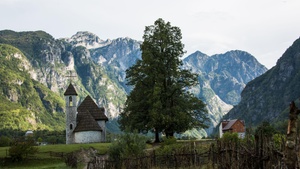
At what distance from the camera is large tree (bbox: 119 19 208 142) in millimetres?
43500

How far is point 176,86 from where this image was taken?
43.7 m

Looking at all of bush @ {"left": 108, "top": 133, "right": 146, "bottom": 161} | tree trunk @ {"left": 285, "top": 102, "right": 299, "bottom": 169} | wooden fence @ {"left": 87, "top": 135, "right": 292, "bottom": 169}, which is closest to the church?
bush @ {"left": 108, "top": 133, "right": 146, "bottom": 161}

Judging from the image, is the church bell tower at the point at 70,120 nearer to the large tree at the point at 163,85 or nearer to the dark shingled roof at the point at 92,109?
the dark shingled roof at the point at 92,109

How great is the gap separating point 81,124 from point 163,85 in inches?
757

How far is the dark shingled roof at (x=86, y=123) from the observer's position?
58281 millimetres

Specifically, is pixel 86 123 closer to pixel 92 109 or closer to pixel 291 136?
pixel 92 109

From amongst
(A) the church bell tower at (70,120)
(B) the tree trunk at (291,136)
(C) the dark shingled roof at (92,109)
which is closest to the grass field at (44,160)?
(A) the church bell tower at (70,120)

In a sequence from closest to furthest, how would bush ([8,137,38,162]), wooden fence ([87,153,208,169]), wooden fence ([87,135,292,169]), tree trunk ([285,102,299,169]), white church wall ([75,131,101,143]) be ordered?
tree trunk ([285,102,299,169]) → wooden fence ([87,135,292,169]) → wooden fence ([87,153,208,169]) → bush ([8,137,38,162]) → white church wall ([75,131,101,143])

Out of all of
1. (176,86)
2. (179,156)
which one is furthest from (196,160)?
(176,86)

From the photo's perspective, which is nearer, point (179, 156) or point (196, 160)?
point (196, 160)

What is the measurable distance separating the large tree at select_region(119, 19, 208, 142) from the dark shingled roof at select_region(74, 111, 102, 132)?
12.5 meters

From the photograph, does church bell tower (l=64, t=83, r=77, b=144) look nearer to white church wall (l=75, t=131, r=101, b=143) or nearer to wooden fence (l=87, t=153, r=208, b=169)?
white church wall (l=75, t=131, r=101, b=143)

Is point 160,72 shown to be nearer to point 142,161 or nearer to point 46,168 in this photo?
point 46,168

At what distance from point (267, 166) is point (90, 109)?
5297cm
